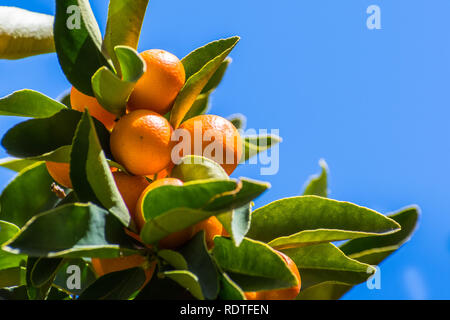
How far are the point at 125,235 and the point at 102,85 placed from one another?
0.32 meters

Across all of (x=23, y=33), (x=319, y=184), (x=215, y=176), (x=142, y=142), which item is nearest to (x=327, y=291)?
(x=319, y=184)

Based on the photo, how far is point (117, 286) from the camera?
105 centimetres

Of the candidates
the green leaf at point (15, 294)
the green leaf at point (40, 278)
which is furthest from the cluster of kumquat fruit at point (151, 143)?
→ the green leaf at point (15, 294)

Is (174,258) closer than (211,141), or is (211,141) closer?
(174,258)

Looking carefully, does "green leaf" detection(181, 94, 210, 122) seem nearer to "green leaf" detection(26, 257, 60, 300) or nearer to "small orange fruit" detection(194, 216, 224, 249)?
"small orange fruit" detection(194, 216, 224, 249)

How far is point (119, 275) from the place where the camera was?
1068 mm

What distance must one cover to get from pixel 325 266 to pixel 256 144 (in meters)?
0.39

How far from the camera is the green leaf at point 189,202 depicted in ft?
2.93

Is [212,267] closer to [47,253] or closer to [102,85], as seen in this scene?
[47,253]

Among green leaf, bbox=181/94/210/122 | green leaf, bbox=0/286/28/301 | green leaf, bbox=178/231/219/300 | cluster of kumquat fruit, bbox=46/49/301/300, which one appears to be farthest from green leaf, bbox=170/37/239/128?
green leaf, bbox=0/286/28/301

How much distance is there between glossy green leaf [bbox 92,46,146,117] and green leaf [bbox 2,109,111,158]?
0.06m

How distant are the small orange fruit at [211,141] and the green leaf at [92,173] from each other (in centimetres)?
22

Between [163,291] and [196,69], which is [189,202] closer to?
[163,291]
